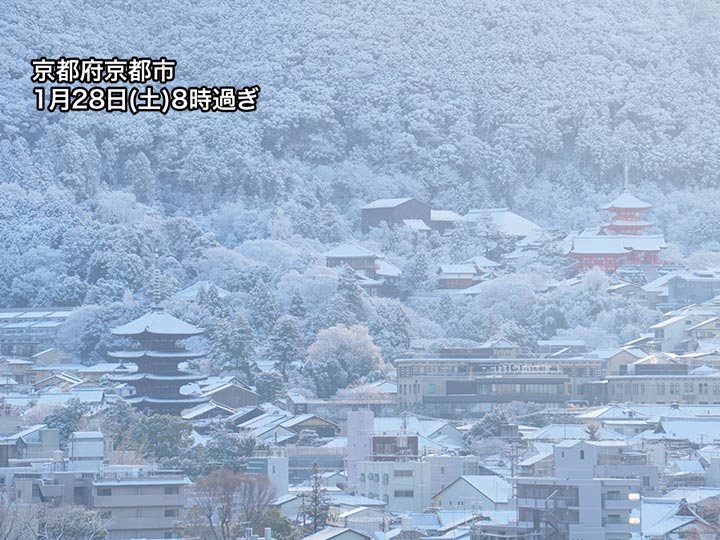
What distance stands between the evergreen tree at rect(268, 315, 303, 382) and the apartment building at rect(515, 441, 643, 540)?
39086 millimetres

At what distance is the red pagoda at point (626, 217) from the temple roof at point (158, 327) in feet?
121

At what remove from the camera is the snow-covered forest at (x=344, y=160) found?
348ft

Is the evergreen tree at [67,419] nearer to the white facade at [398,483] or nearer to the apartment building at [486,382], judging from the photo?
the white facade at [398,483]

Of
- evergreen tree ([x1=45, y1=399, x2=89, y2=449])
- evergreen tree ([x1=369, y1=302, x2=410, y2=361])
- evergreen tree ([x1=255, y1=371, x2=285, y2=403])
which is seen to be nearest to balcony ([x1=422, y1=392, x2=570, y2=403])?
evergreen tree ([x1=255, y1=371, x2=285, y2=403])

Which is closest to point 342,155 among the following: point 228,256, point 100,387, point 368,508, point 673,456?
point 228,256

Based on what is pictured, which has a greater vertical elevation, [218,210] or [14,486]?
[218,210]

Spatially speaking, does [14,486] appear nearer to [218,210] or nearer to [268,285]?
[268,285]

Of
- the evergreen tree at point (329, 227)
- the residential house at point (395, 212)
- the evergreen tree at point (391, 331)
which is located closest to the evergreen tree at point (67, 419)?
the evergreen tree at point (391, 331)

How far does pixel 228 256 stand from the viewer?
11619cm

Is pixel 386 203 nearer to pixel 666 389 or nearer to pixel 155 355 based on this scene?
pixel 666 389

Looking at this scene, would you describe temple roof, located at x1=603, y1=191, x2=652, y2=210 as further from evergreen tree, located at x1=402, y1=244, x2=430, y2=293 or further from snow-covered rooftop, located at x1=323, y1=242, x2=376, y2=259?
snow-covered rooftop, located at x1=323, y1=242, x2=376, y2=259

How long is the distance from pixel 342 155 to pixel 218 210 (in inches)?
507

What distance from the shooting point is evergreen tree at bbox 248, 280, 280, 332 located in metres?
102

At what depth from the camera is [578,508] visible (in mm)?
55875
